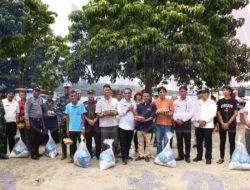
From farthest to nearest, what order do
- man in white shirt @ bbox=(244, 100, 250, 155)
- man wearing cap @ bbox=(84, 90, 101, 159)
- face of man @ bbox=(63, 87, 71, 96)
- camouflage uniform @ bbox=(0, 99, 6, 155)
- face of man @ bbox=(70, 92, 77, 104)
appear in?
face of man @ bbox=(63, 87, 71, 96)
camouflage uniform @ bbox=(0, 99, 6, 155)
man wearing cap @ bbox=(84, 90, 101, 159)
face of man @ bbox=(70, 92, 77, 104)
man in white shirt @ bbox=(244, 100, 250, 155)

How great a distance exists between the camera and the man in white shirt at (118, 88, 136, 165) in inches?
356

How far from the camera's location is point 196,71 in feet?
61.7

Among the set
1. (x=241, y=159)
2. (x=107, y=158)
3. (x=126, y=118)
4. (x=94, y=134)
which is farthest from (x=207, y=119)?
(x=94, y=134)

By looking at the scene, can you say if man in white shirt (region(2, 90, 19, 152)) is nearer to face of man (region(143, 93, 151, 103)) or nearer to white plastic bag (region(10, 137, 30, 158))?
white plastic bag (region(10, 137, 30, 158))

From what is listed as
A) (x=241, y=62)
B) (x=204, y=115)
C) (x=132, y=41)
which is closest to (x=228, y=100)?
(x=204, y=115)

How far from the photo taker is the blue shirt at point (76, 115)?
9148mm

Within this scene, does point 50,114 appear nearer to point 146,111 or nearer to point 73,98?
point 73,98

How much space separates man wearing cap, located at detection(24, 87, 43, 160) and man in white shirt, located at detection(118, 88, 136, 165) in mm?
1857

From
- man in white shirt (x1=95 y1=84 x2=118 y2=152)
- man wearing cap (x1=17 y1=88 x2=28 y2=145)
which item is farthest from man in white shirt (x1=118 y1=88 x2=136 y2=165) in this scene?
man wearing cap (x1=17 y1=88 x2=28 y2=145)

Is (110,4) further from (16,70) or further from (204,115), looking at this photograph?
(204,115)

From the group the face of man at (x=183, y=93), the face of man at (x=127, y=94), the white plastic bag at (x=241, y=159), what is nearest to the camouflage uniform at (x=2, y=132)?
the face of man at (x=127, y=94)

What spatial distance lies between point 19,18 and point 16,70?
9.81ft

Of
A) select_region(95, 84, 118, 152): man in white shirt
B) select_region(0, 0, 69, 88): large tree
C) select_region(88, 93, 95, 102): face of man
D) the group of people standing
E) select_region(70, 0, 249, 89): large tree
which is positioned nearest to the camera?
the group of people standing

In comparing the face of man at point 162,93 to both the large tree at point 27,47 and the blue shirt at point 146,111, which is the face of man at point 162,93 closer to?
the blue shirt at point 146,111
